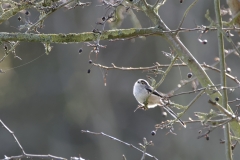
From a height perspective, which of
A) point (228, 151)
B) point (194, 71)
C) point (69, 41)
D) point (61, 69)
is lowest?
point (228, 151)

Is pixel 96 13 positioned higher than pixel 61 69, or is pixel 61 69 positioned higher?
pixel 96 13

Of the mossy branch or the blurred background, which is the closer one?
the mossy branch

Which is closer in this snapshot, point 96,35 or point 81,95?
point 96,35

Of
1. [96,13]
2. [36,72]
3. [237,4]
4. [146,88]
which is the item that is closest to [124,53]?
[96,13]

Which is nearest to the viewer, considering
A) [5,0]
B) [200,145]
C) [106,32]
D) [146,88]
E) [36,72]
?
[106,32]

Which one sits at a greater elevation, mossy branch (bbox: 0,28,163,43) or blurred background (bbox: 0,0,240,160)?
blurred background (bbox: 0,0,240,160)

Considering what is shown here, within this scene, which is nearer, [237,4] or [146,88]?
[237,4]

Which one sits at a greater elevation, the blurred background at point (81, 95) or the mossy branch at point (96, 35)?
the blurred background at point (81, 95)

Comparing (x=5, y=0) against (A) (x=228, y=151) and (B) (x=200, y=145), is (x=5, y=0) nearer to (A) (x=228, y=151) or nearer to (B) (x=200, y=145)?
(A) (x=228, y=151)

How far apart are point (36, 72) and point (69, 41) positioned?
11109 mm

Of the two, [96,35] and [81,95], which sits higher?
[81,95]

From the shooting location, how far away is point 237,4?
3760 mm

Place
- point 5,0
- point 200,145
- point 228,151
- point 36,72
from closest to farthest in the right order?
point 228,151, point 5,0, point 200,145, point 36,72

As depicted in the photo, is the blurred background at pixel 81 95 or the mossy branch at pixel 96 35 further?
the blurred background at pixel 81 95
